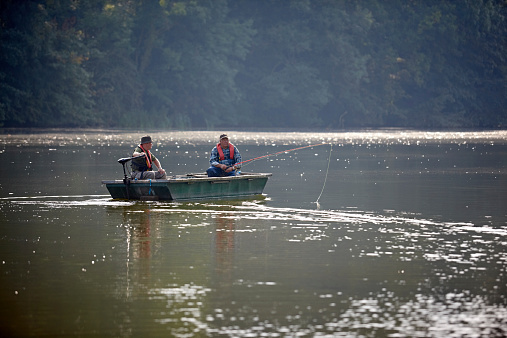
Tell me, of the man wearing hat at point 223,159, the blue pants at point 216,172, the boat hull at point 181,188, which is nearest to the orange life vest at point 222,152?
the man wearing hat at point 223,159

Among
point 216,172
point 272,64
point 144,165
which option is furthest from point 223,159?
point 272,64

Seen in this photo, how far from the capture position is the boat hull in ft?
59.8

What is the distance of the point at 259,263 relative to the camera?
11516mm

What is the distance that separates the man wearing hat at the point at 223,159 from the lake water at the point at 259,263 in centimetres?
87

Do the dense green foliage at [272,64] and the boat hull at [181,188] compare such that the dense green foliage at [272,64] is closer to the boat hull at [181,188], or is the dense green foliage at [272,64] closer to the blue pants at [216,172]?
the blue pants at [216,172]

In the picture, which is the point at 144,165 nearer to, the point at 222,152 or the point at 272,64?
the point at 222,152

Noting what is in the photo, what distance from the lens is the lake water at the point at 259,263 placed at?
8773 millimetres

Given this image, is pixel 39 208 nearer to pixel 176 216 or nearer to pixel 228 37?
pixel 176 216

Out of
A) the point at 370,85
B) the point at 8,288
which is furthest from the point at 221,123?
the point at 8,288

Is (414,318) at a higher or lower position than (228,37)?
lower

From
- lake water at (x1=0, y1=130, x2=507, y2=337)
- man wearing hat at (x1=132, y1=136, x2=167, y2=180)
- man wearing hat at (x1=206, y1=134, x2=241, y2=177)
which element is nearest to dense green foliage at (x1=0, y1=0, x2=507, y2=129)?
man wearing hat at (x1=206, y1=134, x2=241, y2=177)

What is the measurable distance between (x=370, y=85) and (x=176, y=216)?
8030cm

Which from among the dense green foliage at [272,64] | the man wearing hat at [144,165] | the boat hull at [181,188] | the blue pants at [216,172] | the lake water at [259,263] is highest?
the dense green foliage at [272,64]

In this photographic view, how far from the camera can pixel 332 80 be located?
305 ft
